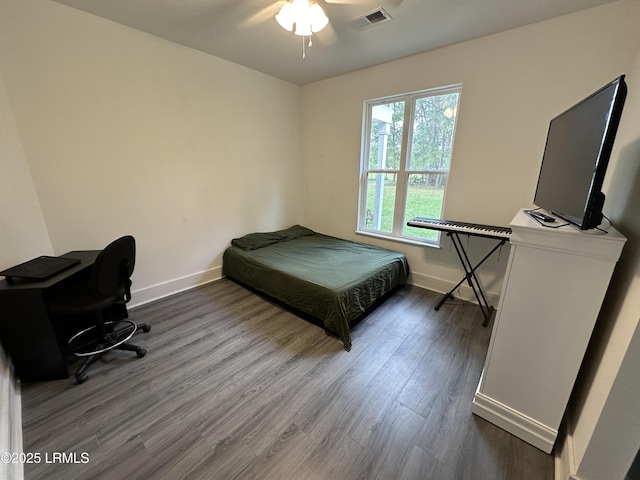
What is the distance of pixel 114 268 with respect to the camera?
1.78 metres

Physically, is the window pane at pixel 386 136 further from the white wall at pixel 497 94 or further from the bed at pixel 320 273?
the bed at pixel 320 273

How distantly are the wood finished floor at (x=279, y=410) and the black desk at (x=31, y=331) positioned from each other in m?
0.13

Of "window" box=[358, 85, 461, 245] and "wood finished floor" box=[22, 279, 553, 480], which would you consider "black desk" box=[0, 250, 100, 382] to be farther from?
"window" box=[358, 85, 461, 245]

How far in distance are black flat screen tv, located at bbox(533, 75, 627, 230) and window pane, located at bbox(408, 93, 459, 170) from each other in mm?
1190

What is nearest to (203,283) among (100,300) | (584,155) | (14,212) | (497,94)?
(100,300)

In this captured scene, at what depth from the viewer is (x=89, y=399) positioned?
1.60 meters

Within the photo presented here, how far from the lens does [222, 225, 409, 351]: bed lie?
2.22 meters

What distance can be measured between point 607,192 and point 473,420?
5.58 ft

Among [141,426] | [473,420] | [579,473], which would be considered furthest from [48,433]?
[579,473]

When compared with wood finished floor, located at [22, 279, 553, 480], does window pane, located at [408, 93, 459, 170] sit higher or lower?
higher

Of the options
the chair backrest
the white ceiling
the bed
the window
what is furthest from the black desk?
the window

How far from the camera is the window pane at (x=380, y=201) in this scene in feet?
10.9

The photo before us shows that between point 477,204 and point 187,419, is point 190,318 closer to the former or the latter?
point 187,419

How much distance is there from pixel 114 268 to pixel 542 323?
264cm
